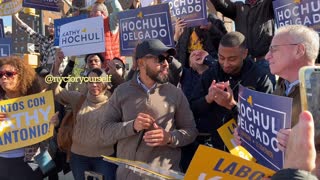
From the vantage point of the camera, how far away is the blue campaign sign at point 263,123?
2.06 metres

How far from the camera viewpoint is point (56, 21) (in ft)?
17.6

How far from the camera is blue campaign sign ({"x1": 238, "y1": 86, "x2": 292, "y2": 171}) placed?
2.06 m

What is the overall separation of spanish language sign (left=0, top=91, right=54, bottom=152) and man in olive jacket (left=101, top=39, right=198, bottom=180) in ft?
2.97

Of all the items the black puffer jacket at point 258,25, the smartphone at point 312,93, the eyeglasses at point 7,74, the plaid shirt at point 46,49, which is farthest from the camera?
the plaid shirt at point 46,49

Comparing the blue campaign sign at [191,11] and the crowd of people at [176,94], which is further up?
the blue campaign sign at [191,11]

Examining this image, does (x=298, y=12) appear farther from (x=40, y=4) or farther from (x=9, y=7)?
(x=9, y=7)

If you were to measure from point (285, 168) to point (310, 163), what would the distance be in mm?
89

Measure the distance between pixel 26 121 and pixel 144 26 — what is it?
1.64 metres

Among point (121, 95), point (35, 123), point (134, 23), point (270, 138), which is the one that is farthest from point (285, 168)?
point (134, 23)

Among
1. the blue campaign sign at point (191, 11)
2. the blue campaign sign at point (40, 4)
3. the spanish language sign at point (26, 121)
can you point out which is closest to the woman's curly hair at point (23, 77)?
the spanish language sign at point (26, 121)

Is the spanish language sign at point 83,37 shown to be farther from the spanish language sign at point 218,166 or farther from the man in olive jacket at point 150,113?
the spanish language sign at point 218,166

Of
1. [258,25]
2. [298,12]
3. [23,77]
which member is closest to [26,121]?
[23,77]

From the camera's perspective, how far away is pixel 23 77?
12.5 ft

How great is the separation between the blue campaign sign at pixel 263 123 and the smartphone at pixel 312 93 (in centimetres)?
50
